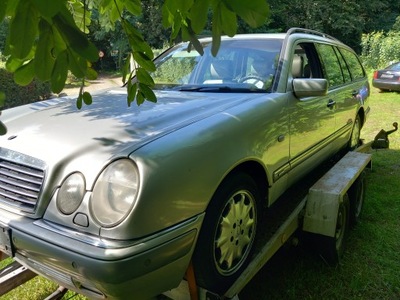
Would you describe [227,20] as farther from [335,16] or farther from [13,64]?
[335,16]

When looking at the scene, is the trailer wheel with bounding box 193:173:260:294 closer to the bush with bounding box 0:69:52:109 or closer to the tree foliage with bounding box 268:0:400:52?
the bush with bounding box 0:69:52:109

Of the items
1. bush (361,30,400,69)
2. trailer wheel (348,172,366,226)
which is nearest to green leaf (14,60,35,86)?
trailer wheel (348,172,366,226)

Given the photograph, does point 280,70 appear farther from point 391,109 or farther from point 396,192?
point 391,109

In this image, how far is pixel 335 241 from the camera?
278cm

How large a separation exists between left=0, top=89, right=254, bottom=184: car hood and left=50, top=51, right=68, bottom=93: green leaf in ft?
1.96

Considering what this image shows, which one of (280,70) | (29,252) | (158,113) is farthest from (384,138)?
(29,252)

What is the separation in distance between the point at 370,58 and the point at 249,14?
A: 73.2 ft

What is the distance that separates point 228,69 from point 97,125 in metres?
1.37

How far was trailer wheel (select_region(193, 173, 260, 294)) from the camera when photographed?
199 cm

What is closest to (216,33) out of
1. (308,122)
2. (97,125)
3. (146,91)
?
(146,91)

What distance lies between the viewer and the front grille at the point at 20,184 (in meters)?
1.88

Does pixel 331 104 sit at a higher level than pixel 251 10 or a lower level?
lower

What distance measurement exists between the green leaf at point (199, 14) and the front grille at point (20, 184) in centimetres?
114

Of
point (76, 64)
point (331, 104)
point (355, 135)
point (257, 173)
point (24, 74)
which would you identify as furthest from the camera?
point (355, 135)
